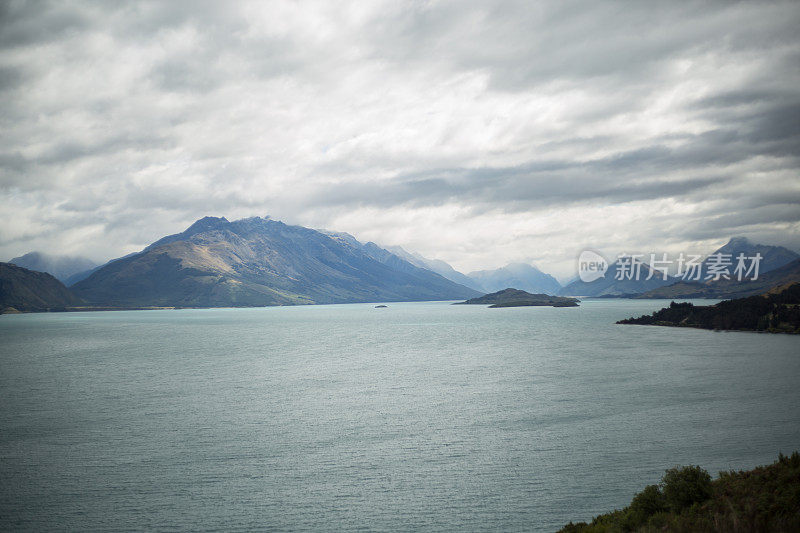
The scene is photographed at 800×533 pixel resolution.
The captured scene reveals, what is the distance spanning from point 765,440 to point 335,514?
129 ft

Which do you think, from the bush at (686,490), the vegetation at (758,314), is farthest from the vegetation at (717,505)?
the vegetation at (758,314)

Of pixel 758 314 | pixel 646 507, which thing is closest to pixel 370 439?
pixel 646 507

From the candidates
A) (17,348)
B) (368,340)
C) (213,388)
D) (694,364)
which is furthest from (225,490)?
(17,348)

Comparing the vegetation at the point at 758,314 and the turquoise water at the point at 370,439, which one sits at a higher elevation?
the vegetation at the point at 758,314

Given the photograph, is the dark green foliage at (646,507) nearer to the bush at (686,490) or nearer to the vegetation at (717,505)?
the vegetation at (717,505)

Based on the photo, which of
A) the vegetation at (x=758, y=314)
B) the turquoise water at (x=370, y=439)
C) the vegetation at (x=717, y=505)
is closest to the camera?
the vegetation at (x=717, y=505)

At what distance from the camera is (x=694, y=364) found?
90.9 metres

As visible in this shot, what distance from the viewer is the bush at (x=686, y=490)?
25.3 metres

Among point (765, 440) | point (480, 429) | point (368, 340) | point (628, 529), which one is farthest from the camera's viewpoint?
point (368, 340)

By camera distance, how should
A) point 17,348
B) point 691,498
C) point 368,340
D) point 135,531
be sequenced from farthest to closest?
point 368,340 < point 17,348 < point 135,531 < point 691,498

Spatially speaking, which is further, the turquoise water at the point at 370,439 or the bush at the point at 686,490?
the turquoise water at the point at 370,439

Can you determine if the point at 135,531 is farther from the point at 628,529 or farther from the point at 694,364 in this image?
the point at 694,364

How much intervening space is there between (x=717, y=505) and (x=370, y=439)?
93.9ft

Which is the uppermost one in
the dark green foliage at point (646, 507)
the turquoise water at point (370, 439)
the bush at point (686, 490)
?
the bush at point (686, 490)
